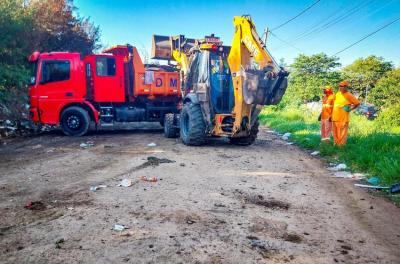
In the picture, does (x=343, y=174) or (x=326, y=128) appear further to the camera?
(x=326, y=128)

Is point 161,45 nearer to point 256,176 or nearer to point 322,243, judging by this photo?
point 256,176

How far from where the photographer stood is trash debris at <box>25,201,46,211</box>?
4.21m

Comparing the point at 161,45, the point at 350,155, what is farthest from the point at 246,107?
the point at 161,45

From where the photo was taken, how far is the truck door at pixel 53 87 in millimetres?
10258

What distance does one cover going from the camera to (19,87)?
12383mm

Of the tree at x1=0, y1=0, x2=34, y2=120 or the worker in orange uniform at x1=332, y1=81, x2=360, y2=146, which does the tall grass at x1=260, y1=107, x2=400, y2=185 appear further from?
the tree at x1=0, y1=0, x2=34, y2=120

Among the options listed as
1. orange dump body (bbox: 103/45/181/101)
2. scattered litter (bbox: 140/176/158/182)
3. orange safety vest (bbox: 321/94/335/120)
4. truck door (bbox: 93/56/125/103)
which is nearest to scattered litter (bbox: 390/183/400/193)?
scattered litter (bbox: 140/176/158/182)

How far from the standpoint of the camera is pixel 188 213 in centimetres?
412

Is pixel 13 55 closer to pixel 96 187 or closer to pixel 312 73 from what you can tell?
pixel 96 187

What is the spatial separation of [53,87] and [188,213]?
794cm

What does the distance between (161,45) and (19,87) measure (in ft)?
18.2

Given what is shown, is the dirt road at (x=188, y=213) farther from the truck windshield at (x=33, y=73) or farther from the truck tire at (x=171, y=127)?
the truck windshield at (x=33, y=73)

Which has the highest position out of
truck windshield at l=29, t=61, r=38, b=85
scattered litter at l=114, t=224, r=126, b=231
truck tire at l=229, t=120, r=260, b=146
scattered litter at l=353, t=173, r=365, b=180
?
truck windshield at l=29, t=61, r=38, b=85

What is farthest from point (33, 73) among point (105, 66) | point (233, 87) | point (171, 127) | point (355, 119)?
point (355, 119)
